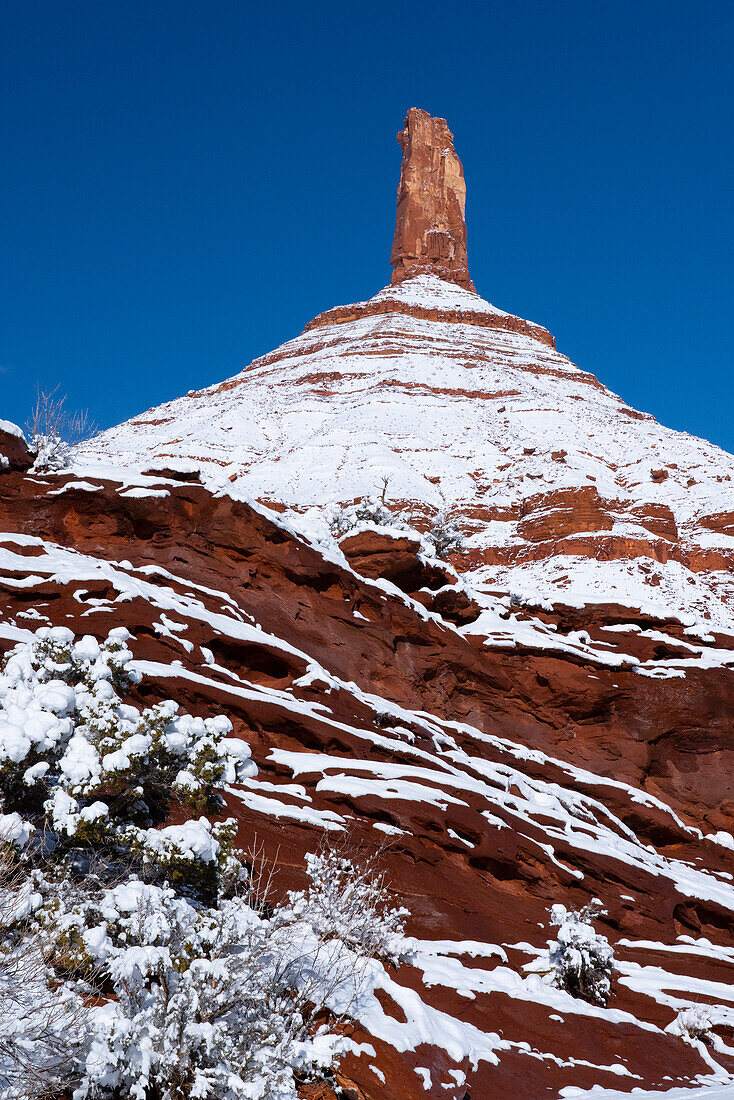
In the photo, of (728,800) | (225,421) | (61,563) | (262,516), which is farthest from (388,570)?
(225,421)

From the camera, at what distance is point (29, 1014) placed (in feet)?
16.8

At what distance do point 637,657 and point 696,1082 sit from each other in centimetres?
1057

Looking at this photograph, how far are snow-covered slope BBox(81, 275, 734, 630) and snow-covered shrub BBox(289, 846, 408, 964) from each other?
12.1 m

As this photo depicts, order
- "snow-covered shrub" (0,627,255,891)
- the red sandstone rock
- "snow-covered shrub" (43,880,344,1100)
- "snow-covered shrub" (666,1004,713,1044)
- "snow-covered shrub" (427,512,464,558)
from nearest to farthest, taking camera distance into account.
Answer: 1. "snow-covered shrub" (43,880,344,1100)
2. "snow-covered shrub" (0,627,255,891)
3. "snow-covered shrub" (666,1004,713,1044)
4. the red sandstone rock
5. "snow-covered shrub" (427,512,464,558)

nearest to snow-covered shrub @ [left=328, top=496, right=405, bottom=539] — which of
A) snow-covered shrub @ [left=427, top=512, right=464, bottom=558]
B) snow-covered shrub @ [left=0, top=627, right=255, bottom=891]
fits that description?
snow-covered shrub @ [left=427, top=512, right=464, bottom=558]

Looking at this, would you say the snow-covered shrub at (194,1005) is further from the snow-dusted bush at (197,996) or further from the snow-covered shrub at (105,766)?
the snow-covered shrub at (105,766)

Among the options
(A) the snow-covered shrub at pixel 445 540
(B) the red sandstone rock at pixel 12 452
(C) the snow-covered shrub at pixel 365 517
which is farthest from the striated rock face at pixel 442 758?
(A) the snow-covered shrub at pixel 445 540

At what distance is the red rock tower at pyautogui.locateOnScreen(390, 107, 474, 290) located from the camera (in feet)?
418

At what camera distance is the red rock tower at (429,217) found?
127 meters

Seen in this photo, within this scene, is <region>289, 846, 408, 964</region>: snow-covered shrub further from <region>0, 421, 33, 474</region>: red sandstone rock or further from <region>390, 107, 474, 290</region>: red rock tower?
<region>390, 107, 474, 290</region>: red rock tower

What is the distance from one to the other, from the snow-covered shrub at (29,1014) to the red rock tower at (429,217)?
431 ft

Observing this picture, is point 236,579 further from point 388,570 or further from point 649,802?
point 649,802

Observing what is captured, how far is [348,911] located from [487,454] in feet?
193

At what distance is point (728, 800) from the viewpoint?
54.2ft
